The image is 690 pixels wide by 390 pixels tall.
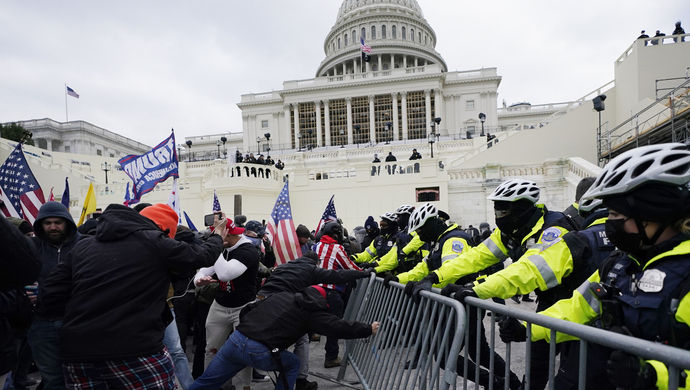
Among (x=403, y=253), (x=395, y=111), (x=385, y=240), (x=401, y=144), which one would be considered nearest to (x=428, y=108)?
(x=395, y=111)

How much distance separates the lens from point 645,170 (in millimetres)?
1795

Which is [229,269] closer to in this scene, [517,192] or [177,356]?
[177,356]

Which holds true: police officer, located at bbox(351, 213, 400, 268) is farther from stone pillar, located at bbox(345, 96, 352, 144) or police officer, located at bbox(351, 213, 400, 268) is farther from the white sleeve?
stone pillar, located at bbox(345, 96, 352, 144)

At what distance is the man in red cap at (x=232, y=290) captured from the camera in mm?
4035

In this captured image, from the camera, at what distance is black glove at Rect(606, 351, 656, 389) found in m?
1.40

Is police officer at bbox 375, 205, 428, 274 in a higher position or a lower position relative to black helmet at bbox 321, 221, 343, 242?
lower


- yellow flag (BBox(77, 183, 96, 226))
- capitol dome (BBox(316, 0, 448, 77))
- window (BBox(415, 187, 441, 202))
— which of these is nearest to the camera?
yellow flag (BBox(77, 183, 96, 226))

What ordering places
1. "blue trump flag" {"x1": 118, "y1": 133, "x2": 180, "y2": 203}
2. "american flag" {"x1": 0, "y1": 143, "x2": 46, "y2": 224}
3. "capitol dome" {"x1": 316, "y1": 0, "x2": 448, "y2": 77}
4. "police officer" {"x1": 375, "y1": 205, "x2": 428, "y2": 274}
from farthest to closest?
"capitol dome" {"x1": 316, "y1": 0, "x2": 448, "y2": 77} < "blue trump flag" {"x1": 118, "y1": 133, "x2": 180, "y2": 203} < "american flag" {"x1": 0, "y1": 143, "x2": 46, "y2": 224} < "police officer" {"x1": 375, "y1": 205, "x2": 428, "y2": 274}

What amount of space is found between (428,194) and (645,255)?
14577 mm

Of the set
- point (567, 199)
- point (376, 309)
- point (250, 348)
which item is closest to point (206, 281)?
point (250, 348)

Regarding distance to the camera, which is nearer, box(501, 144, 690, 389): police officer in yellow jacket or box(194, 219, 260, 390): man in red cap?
box(501, 144, 690, 389): police officer in yellow jacket

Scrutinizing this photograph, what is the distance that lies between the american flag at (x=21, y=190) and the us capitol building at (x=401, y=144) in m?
6.55

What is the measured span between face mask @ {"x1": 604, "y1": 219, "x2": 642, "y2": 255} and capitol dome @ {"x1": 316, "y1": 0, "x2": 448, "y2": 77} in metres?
72.3

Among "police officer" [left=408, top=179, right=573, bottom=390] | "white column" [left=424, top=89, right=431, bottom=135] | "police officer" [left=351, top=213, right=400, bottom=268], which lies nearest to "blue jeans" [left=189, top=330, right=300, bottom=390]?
"police officer" [left=408, top=179, right=573, bottom=390]
